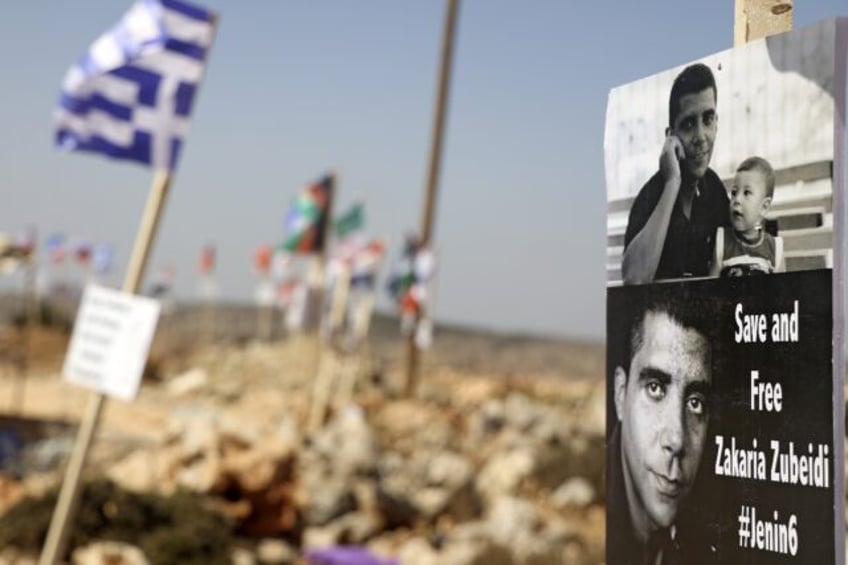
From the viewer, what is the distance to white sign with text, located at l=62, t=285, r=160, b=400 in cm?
844

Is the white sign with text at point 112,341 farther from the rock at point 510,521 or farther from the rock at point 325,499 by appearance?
the rock at point 325,499

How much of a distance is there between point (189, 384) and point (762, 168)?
103 ft

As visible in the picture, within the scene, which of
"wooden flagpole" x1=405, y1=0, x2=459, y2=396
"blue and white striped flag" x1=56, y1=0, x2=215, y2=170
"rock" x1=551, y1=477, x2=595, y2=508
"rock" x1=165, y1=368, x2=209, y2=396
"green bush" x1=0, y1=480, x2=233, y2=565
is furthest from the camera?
"rock" x1=165, y1=368, x2=209, y2=396

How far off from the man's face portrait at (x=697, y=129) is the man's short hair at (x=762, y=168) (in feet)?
0.51

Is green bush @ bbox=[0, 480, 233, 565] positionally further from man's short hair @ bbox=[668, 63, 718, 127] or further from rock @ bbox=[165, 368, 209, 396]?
rock @ bbox=[165, 368, 209, 396]

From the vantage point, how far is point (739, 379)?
11.3 feet

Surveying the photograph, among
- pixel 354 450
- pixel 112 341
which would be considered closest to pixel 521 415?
pixel 354 450

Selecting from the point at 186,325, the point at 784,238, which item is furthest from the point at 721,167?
the point at 186,325

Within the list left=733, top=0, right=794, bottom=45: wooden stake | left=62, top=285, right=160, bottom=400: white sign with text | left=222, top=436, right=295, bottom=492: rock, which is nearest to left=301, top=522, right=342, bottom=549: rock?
left=222, top=436, right=295, bottom=492: rock

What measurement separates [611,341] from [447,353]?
274ft

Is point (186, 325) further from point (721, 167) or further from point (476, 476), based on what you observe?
point (721, 167)

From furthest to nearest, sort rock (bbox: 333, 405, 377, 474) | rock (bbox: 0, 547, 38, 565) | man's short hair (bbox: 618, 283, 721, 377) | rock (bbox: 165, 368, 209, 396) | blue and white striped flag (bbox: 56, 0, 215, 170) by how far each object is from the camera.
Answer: rock (bbox: 165, 368, 209, 396) < rock (bbox: 333, 405, 377, 474) < rock (bbox: 0, 547, 38, 565) < blue and white striped flag (bbox: 56, 0, 215, 170) < man's short hair (bbox: 618, 283, 721, 377)

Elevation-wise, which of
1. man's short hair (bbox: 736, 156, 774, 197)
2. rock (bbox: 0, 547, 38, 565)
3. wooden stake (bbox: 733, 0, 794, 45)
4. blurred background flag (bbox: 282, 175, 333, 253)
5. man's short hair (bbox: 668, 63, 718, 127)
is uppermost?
blurred background flag (bbox: 282, 175, 333, 253)

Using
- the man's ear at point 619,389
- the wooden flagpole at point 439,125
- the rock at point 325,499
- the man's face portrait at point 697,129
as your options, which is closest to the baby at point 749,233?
the man's face portrait at point 697,129
